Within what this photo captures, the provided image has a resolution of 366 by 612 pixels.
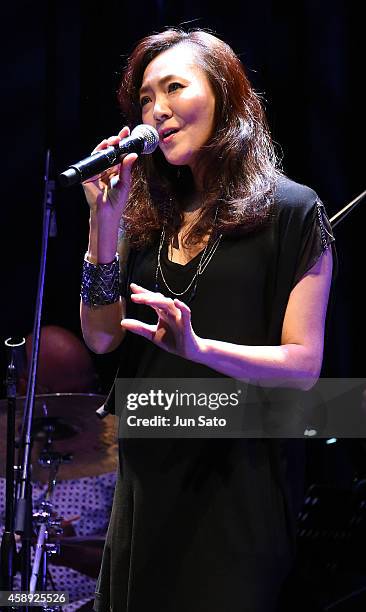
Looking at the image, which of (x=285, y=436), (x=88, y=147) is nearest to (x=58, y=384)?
(x=88, y=147)

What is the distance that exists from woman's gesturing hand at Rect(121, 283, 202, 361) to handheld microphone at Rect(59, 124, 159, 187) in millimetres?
209

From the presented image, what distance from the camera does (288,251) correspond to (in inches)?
57.1

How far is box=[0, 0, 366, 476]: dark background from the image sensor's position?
3.44m

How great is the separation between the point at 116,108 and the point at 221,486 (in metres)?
2.49

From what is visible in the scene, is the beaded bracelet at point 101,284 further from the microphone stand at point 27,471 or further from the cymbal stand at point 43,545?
the cymbal stand at point 43,545

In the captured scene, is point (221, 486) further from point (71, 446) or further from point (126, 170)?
point (71, 446)

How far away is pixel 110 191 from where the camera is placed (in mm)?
1534

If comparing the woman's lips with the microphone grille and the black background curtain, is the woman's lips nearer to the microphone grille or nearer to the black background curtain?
the microphone grille

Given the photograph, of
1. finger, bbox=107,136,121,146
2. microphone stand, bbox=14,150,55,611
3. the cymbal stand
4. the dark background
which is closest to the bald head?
the dark background

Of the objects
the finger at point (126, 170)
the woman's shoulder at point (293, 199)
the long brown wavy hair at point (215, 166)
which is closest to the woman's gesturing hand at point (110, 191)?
the finger at point (126, 170)

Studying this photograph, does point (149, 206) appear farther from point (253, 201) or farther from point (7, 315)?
point (7, 315)

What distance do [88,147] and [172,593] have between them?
2.59 m

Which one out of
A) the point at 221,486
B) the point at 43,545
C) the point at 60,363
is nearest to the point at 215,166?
the point at 221,486

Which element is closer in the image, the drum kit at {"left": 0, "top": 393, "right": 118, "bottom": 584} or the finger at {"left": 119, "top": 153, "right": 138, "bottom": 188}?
the finger at {"left": 119, "top": 153, "right": 138, "bottom": 188}
